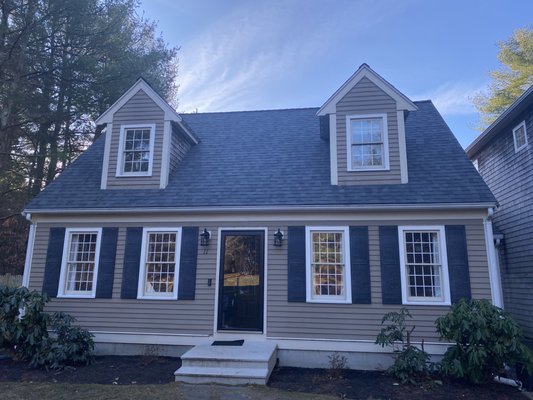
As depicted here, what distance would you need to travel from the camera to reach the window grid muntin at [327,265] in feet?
24.5

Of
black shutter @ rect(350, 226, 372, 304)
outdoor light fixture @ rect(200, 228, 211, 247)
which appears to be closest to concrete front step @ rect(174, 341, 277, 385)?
black shutter @ rect(350, 226, 372, 304)

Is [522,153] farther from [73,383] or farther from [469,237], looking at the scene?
[73,383]

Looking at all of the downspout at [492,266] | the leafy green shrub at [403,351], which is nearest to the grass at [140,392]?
the leafy green shrub at [403,351]

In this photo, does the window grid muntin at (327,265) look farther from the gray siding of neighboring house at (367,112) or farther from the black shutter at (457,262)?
the black shutter at (457,262)

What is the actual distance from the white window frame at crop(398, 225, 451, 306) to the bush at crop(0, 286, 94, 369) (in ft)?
22.0

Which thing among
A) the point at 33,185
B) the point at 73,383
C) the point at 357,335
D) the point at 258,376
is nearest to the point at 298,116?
the point at 357,335

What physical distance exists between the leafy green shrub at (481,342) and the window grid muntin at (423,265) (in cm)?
103

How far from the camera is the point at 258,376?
5.80 meters

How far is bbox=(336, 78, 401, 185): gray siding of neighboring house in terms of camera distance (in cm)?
804

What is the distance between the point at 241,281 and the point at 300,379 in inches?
93.9

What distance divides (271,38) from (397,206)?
8.56 meters

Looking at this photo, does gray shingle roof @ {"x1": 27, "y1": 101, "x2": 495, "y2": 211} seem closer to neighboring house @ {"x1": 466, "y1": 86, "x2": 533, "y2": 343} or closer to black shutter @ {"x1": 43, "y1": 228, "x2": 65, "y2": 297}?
black shutter @ {"x1": 43, "y1": 228, "x2": 65, "y2": 297}

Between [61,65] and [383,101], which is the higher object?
[61,65]

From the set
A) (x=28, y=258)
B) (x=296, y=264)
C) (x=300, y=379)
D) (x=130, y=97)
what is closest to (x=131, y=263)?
(x=28, y=258)
